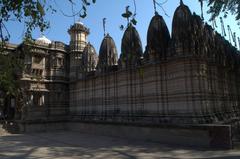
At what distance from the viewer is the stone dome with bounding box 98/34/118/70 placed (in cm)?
2434

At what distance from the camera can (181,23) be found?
17281mm

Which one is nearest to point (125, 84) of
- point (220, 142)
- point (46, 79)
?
point (220, 142)

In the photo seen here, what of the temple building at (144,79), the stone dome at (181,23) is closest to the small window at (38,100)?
the temple building at (144,79)

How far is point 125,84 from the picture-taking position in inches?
836

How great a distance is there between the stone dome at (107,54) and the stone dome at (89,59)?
7.93ft

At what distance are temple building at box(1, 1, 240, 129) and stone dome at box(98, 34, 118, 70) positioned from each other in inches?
4.0

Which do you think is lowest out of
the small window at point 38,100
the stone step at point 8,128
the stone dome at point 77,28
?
the stone step at point 8,128

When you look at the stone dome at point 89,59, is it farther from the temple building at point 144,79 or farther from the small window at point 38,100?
the small window at point 38,100

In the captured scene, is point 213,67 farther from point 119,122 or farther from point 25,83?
point 25,83

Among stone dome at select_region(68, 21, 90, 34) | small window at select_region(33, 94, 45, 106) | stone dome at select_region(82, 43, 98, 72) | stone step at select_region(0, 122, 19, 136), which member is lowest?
stone step at select_region(0, 122, 19, 136)

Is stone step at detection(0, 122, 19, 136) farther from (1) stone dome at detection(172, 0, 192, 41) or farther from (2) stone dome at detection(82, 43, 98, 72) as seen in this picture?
(1) stone dome at detection(172, 0, 192, 41)

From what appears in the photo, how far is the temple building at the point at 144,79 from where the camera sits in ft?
53.8

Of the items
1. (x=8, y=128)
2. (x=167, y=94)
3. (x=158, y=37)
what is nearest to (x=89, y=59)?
(x=158, y=37)

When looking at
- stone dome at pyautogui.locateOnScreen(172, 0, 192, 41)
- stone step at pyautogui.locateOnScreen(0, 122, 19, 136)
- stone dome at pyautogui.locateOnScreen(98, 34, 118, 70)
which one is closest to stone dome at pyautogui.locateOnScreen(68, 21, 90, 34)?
stone dome at pyautogui.locateOnScreen(98, 34, 118, 70)
